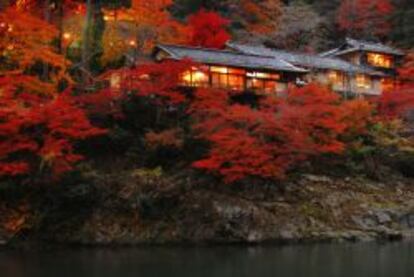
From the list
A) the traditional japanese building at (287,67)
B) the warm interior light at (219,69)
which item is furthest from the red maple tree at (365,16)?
the warm interior light at (219,69)

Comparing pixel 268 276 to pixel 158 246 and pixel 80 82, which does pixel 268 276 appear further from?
pixel 80 82

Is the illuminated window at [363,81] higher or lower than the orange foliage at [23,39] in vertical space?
lower

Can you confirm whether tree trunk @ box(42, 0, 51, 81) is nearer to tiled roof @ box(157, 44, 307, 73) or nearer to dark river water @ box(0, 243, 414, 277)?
tiled roof @ box(157, 44, 307, 73)

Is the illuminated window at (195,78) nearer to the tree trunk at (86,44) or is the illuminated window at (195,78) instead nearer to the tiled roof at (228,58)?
the tiled roof at (228,58)

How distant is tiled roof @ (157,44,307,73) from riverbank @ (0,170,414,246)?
14.8m

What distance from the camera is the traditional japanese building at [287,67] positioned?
53500 mm

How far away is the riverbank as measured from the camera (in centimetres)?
3709

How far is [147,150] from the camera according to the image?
42406 millimetres

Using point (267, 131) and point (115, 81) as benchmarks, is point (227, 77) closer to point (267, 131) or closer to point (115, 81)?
point (115, 81)

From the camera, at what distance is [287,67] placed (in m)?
57.2

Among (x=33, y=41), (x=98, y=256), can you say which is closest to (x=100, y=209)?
(x=98, y=256)

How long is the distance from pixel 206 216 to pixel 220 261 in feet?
24.1

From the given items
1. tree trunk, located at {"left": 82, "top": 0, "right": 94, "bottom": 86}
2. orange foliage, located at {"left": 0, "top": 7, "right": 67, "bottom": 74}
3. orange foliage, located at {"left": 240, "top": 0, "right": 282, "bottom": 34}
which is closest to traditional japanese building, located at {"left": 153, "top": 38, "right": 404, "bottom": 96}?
tree trunk, located at {"left": 82, "top": 0, "right": 94, "bottom": 86}

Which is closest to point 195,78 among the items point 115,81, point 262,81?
point 115,81
